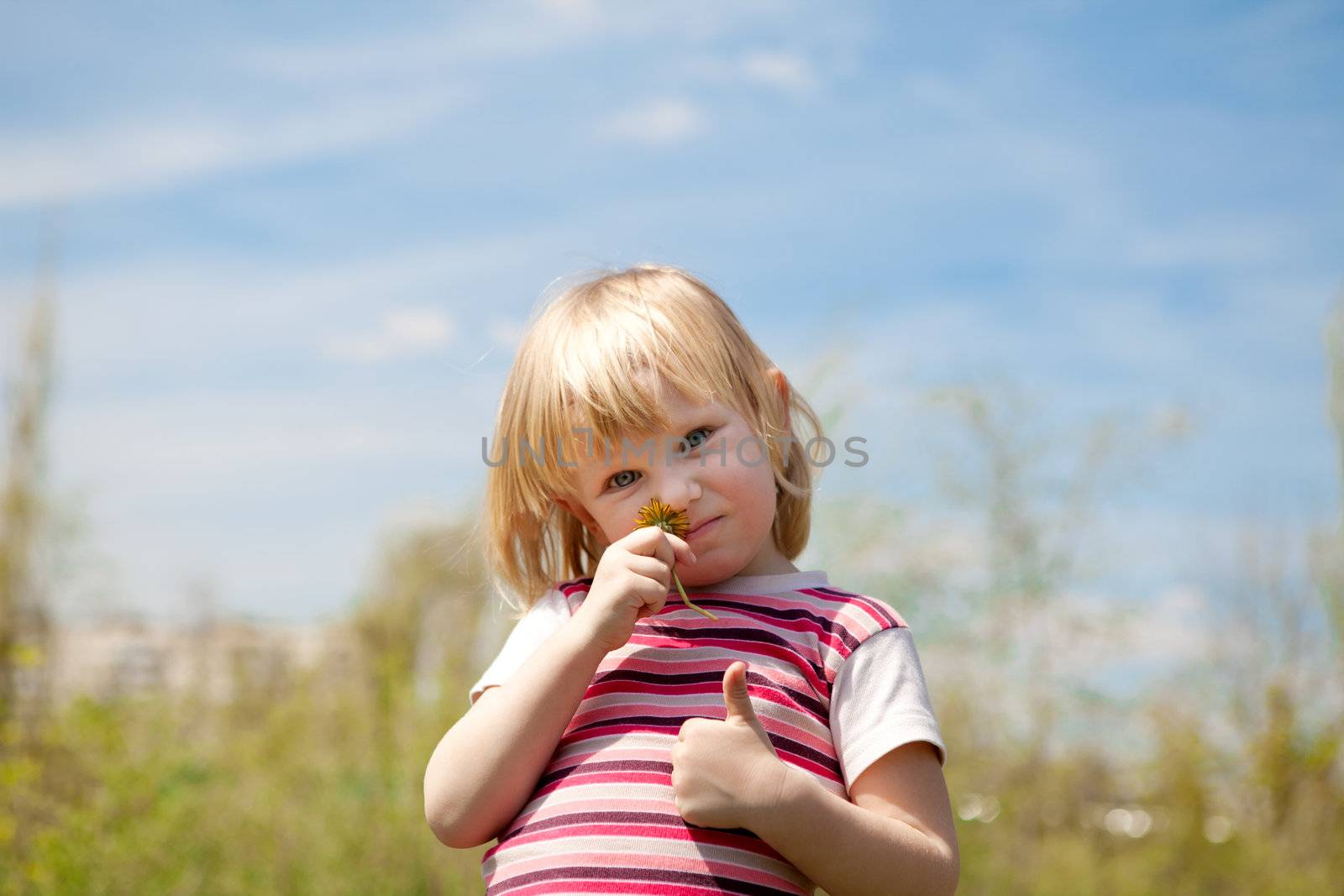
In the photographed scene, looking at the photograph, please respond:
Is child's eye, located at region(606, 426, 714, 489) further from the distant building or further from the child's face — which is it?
the distant building

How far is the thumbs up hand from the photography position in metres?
1.26

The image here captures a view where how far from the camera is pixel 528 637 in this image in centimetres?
158

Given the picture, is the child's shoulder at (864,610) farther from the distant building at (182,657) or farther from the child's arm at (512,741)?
the distant building at (182,657)

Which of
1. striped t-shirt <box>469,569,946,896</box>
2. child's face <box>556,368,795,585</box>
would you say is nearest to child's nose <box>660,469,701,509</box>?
child's face <box>556,368,795,585</box>

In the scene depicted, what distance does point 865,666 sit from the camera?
4.55 feet

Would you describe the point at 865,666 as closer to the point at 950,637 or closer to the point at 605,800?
the point at 605,800

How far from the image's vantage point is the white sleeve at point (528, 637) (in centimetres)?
154

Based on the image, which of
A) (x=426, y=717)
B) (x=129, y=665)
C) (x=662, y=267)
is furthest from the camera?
(x=129, y=665)

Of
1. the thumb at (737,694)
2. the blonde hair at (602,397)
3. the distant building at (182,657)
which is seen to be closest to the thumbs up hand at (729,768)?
the thumb at (737,694)

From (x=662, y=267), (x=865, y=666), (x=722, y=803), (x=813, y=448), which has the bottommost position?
(x=722, y=803)

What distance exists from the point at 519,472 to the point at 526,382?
13 cm

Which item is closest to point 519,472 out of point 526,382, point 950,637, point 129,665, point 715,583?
point 526,382

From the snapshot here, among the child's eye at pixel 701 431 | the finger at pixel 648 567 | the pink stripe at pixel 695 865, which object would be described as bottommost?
the pink stripe at pixel 695 865

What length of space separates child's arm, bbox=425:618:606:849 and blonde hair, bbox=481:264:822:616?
26 centimetres
